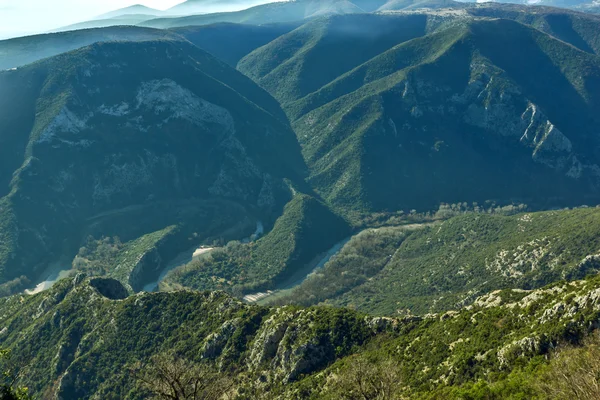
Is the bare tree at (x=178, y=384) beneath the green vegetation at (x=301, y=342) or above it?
above

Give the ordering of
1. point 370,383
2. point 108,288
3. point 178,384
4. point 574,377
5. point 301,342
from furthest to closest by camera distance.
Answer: point 108,288 → point 301,342 → point 370,383 → point 178,384 → point 574,377

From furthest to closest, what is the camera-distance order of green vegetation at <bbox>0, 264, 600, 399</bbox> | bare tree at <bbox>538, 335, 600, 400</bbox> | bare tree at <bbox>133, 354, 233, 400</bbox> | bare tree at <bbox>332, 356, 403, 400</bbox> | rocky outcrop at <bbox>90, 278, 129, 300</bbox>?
rocky outcrop at <bbox>90, 278, 129, 300</bbox> → green vegetation at <bbox>0, 264, 600, 399</bbox> → bare tree at <bbox>332, 356, 403, 400</bbox> → bare tree at <bbox>133, 354, 233, 400</bbox> → bare tree at <bbox>538, 335, 600, 400</bbox>

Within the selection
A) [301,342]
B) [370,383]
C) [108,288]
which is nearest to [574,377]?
[370,383]

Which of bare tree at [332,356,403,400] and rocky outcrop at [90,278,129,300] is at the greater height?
bare tree at [332,356,403,400]

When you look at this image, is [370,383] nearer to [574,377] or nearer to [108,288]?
[574,377]

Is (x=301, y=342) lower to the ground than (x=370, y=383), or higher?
lower

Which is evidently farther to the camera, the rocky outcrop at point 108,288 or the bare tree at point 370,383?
the rocky outcrop at point 108,288

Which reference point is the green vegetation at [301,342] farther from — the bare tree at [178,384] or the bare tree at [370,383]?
the bare tree at [178,384]

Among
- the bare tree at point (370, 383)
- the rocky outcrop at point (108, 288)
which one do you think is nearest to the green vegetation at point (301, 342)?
the bare tree at point (370, 383)

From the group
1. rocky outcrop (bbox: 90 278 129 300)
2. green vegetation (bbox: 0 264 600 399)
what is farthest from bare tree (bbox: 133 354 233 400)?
rocky outcrop (bbox: 90 278 129 300)

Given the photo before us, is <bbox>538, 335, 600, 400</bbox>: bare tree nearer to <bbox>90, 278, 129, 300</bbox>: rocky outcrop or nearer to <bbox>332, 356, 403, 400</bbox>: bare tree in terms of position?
<bbox>332, 356, 403, 400</bbox>: bare tree

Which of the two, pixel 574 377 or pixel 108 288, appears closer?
pixel 574 377

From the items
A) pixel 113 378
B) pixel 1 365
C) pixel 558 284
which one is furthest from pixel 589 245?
pixel 1 365
